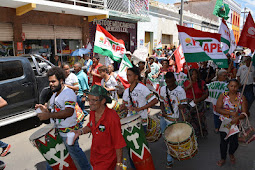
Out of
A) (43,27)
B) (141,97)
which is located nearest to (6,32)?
(43,27)

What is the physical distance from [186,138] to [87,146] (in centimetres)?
252

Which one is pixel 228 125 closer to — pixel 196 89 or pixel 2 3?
pixel 196 89

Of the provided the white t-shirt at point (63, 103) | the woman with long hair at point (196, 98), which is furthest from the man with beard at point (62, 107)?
the woman with long hair at point (196, 98)

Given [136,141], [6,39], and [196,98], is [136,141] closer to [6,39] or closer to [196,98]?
[196,98]

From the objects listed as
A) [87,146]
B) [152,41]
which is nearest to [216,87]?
[87,146]

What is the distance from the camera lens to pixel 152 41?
22.6 metres

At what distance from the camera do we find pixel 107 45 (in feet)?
21.7

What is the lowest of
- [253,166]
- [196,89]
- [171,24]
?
[253,166]

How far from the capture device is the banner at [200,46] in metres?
5.50

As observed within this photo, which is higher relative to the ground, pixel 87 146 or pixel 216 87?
pixel 216 87

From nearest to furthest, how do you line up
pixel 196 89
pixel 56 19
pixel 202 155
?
pixel 202 155 → pixel 196 89 → pixel 56 19

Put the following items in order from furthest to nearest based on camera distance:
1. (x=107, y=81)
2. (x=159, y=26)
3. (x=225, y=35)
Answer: (x=159, y=26)
(x=225, y=35)
(x=107, y=81)

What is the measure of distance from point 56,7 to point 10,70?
255 inches

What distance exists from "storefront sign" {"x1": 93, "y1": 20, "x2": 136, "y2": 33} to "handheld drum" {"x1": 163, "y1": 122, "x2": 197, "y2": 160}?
12607mm
